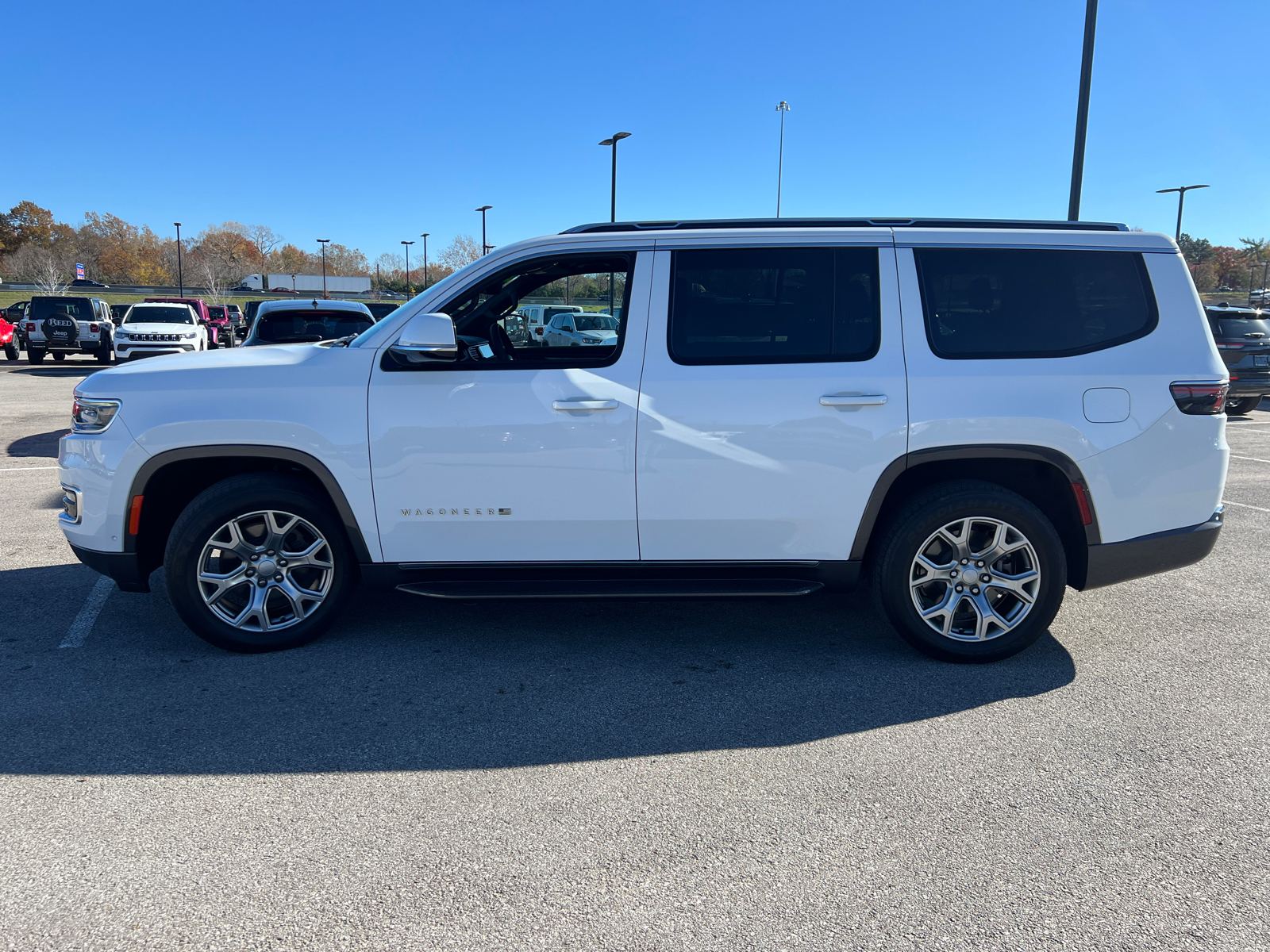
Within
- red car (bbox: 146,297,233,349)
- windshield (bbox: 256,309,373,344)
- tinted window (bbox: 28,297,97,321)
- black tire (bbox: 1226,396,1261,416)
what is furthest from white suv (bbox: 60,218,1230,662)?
tinted window (bbox: 28,297,97,321)

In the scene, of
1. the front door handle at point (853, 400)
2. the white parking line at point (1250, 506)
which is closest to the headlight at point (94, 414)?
the front door handle at point (853, 400)

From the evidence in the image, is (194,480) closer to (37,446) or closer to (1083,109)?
(37,446)

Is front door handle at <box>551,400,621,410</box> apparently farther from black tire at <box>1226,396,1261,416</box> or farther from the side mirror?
black tire at <box>1226,396,1261,416</box>

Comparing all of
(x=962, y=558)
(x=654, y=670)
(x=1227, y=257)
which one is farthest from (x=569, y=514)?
(x=1227, y=257)

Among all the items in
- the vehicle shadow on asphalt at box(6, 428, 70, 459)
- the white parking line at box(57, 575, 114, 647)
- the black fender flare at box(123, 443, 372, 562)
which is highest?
the black fender flare at box(123, 443, 372, 562)

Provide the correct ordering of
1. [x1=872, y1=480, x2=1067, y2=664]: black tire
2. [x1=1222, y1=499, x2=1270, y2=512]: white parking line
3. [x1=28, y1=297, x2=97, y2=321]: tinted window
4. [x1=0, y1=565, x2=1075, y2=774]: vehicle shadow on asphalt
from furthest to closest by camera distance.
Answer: [x1=28, y1=297, x2=97, y2=321]: tinted window, [x1=1222, y1=499, x2=1270, y2=512]: white parking line, [x1=872, y1=480, x2=1067, y2=664]: black tire, [x1=0, y1=565, x2=1075, y2=774]: vehicle shadow on asphalt

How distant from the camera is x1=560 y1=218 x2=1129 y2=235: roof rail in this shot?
4387 mm

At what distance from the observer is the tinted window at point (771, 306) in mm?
4199

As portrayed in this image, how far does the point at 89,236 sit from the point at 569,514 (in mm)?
130410

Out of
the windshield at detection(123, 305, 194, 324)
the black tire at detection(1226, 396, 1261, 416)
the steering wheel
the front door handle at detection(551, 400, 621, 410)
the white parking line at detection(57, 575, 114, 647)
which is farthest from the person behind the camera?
the windshield at detection(123, 305, 194, 324)

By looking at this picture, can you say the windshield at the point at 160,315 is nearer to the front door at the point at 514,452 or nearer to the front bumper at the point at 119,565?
the front bumper at the point at 119,565

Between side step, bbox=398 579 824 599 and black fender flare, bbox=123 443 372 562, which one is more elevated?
black fender flare, bbox=123 443 372 562

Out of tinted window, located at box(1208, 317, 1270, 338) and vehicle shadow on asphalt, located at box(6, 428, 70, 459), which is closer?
vehicle shadow on asphalt, located at box(6, 428, 70, 459)

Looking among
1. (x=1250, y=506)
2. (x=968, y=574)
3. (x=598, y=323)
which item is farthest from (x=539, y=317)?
(x=1250, y=506)
